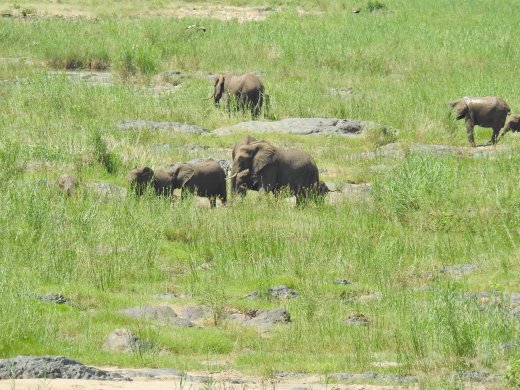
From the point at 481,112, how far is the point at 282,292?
482 inches

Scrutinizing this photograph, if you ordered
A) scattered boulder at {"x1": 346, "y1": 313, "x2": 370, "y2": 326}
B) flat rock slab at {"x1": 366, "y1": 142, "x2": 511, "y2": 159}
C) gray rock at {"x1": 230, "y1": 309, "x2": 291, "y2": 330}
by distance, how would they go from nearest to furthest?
scattered boulder at {"x1": 346, "y1": 313, "x2": 370, "y2": 326} → gray rock at {"x1": 230, "y1": 309, "x2": 291, "y2": 330} → flat rock slab at {"x1": 366, "y1": 142, "x2": 511, "y2": 159}

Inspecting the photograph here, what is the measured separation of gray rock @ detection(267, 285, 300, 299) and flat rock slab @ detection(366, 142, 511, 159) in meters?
9.33

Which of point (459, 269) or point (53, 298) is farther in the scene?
point (459, 269)

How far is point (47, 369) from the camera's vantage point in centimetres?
991

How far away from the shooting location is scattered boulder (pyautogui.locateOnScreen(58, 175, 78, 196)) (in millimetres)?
19292

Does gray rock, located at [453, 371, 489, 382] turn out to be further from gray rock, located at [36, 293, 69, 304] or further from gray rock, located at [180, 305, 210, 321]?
gray rock, located at [36, 293, 69, 304]

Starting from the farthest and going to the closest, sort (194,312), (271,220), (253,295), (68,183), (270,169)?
(270,169) → (68,183) → (271,220) → (253,295) → (194,312)

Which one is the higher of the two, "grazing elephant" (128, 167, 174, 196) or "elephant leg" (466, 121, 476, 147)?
"grazing elephant" (128, 167, 174, 196)

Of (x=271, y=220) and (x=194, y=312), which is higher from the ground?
(x=194, y=312)

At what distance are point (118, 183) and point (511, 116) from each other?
931 cm

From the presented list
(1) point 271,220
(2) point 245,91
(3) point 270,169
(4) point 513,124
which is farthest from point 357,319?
(2) point 245,91

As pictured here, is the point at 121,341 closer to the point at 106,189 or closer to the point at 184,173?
the point at 106,189

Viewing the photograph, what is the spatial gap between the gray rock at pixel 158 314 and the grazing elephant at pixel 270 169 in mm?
7267

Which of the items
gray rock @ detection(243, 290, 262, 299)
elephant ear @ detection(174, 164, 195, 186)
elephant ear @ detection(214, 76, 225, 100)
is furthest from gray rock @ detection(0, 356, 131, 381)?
elephant ear @ detection(214, 76, 225, 100)
